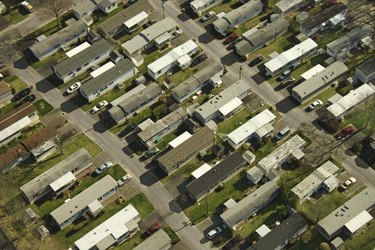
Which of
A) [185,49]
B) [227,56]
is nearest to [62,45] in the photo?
[185,49]

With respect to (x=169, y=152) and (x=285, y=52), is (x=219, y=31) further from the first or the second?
(x=169, y=152)

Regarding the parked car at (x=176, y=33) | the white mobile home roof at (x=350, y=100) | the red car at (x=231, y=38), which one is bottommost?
the white mobile home roof at (x=350, y=100)

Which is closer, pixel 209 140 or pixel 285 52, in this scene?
pixel 209 140

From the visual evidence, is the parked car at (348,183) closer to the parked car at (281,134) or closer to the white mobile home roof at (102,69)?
the parked car at (281,134)

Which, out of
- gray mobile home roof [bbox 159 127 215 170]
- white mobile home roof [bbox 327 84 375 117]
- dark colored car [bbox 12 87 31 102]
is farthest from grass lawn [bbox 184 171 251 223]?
dark colored car [bbox 12 87 31 102]

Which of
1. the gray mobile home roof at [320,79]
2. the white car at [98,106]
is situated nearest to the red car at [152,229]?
the white car at [98,106]

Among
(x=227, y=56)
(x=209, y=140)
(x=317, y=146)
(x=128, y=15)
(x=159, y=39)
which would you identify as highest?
(x=128, y=15)
